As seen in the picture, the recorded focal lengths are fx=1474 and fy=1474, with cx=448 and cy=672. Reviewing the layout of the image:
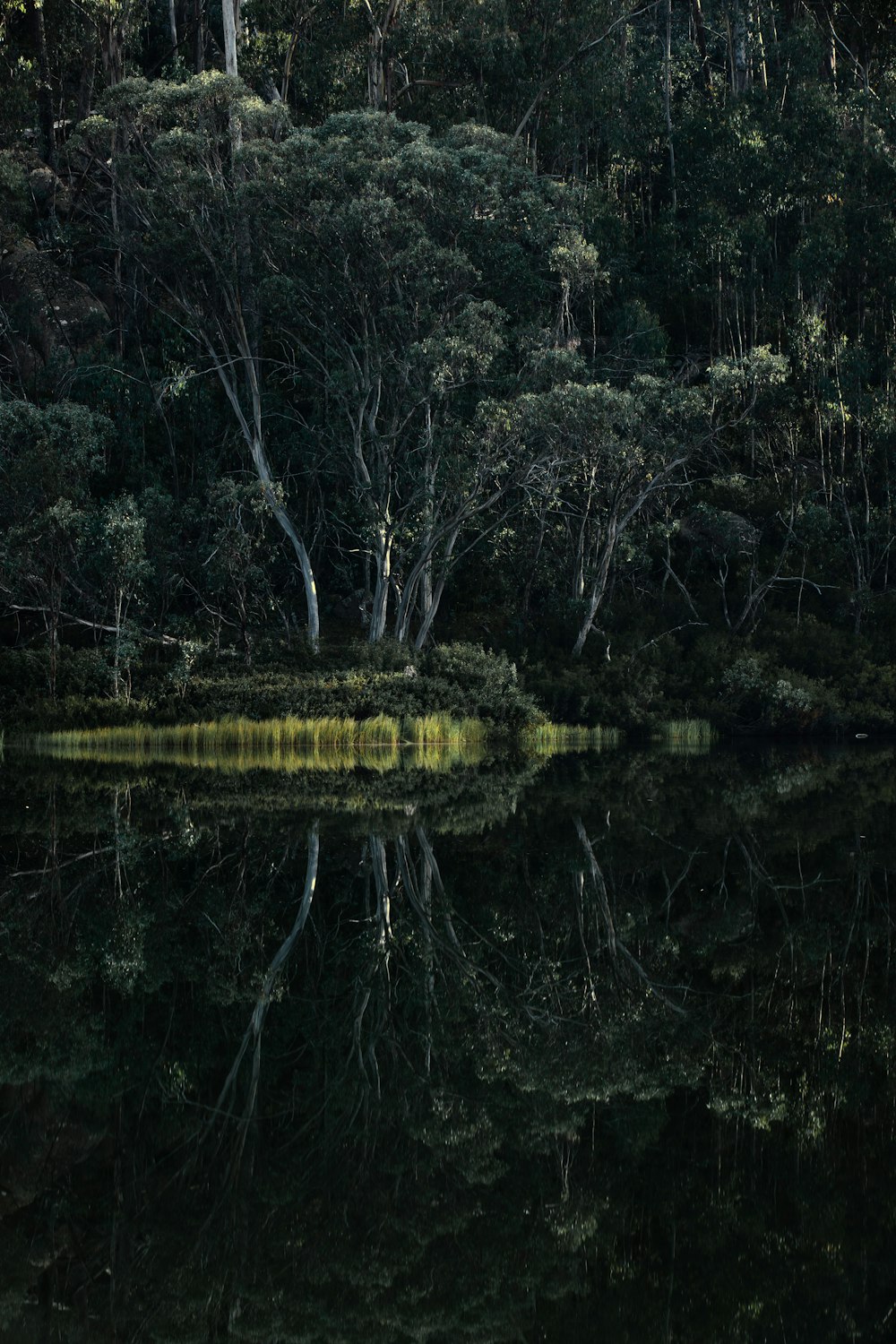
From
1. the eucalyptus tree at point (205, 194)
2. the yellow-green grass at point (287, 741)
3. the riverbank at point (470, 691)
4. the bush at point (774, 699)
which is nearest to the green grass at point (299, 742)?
the yellow-green grass at point (287, 741)

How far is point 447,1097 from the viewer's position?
24.2 feet

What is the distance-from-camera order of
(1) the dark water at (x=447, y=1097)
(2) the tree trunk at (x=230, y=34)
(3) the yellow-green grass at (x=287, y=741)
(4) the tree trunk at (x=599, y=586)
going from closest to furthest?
(1) the dark water at (x=447, y=1097) → (3) the yellow-green grass at (x=287, y=741) → (4) the tree trunk at (x=599, y=586) → (2) the tree trunk at (x=230, y=34)

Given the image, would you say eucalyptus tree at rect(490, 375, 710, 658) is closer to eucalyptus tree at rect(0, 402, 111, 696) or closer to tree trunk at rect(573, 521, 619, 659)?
tree trunk at rect(573, 521, 619, 659)

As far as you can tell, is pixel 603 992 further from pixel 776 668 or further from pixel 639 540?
pixel 639 540

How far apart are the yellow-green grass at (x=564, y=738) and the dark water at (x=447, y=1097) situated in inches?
723

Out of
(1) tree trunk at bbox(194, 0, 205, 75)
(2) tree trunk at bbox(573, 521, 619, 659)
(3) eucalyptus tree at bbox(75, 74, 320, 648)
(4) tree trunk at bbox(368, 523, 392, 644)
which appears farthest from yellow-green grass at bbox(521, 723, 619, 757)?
(1) tree trunk at bbox(194, 0, 205, 75)

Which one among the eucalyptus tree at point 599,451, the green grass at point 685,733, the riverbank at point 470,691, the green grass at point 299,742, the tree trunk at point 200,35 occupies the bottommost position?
the green grass at point 685,733

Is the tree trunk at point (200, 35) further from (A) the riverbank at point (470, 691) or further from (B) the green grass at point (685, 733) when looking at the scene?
(B) the green grass at point (685, 733)

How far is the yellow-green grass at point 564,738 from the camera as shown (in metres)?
33.7

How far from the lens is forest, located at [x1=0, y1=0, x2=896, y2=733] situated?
111 feet

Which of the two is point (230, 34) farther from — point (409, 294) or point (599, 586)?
point (599, 586)

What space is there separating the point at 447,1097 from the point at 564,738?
27183 millimetres

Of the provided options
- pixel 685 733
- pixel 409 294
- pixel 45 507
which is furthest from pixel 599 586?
pixel 45 507

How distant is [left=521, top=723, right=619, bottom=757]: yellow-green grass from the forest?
4.03 ft
